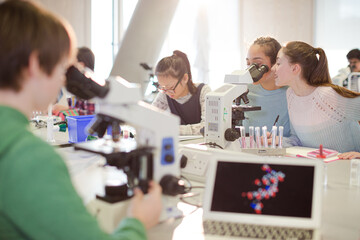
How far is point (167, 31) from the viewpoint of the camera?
258 inches

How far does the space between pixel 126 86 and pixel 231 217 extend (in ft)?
1.67

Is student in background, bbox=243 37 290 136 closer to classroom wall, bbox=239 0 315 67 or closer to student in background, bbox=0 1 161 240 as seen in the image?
student in background, bbox=0 1 161 240

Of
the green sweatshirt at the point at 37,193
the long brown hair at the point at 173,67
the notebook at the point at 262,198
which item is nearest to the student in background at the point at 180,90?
the long brown hair at the point at 173,67

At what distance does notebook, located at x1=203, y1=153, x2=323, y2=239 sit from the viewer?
118cm

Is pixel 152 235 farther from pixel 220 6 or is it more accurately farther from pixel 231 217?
pixel 220 6

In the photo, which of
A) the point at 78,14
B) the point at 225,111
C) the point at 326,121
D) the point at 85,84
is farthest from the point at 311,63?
the point at 78,14

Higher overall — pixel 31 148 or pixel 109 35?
pixel 109 35

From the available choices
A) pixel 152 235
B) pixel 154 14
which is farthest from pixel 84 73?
pixel 154 14

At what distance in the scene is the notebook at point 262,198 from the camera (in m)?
1.18

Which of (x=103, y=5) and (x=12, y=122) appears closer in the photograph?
(x=12, y=122)

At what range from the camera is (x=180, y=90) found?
10.5ft

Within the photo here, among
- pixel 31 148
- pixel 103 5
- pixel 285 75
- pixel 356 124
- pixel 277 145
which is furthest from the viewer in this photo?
pixel 103 5

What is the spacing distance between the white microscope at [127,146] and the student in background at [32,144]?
18cm

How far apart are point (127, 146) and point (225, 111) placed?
36.7 inches
